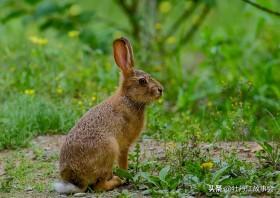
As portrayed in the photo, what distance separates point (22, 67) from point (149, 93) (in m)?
2.95

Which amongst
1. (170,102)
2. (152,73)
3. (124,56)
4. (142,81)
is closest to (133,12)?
(152,73)

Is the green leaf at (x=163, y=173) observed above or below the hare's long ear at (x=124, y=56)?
below

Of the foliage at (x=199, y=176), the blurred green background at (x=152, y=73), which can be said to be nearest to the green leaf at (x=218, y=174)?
the foliage at (x=199, y=176)

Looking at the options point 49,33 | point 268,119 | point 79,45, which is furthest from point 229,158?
point 49,33

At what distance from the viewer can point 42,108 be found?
24.7 feet

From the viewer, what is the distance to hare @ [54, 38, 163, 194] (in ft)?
18.9

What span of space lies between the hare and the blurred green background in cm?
59

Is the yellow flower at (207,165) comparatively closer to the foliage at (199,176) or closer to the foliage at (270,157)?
the foliage at (199,176)

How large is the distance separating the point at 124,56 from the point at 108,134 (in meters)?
0.70

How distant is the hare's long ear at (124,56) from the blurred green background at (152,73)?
2.36 ft

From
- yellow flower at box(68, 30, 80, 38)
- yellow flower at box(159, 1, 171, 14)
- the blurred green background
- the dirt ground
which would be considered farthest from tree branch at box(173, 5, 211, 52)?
the dirt ground

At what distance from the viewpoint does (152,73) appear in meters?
8.98

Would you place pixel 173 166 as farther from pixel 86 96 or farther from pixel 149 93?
pixel 86 96

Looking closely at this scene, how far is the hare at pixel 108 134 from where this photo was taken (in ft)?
18.9
